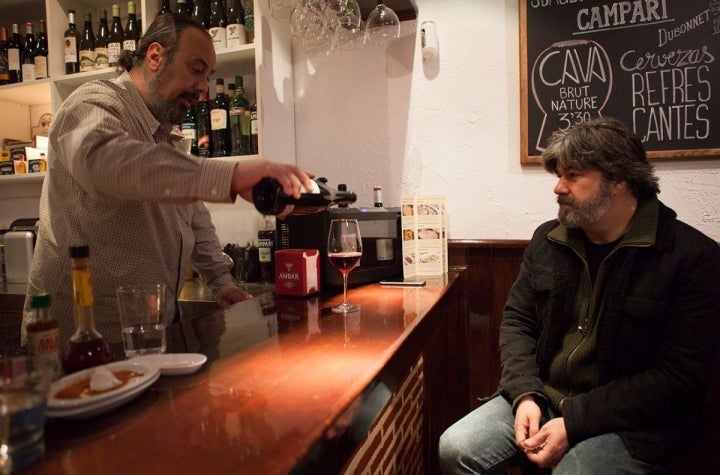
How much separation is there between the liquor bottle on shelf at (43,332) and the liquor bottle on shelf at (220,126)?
5.21 ft

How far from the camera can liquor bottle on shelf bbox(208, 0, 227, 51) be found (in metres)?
2.26

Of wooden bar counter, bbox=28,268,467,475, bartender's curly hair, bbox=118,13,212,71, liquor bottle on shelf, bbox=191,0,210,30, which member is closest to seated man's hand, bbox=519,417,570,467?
wooden bar counter, bbox=28,268,467,475

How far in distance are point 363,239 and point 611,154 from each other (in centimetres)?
97

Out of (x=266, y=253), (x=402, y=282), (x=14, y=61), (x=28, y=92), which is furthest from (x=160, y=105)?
(x=14, y=61)

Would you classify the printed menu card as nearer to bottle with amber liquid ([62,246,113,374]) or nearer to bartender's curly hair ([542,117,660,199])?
bartender's curly hair ([542,117,660,199])

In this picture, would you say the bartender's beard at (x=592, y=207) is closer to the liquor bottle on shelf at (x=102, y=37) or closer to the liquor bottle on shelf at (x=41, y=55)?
the liquor bottle on shelf at (x=102, y=37)

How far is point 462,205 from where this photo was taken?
2309 mm

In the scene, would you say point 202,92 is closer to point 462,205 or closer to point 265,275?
point 265,275

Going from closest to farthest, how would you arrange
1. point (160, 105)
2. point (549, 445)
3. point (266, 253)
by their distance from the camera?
1. point (549, 445)
2. point (160, 105)
3. point (266, 253)

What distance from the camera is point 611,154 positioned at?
4.90 feet

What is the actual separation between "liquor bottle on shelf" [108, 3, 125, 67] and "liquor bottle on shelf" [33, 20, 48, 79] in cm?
38

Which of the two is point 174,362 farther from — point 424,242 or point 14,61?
point 14,61

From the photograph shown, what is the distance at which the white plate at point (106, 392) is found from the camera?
0.70 m

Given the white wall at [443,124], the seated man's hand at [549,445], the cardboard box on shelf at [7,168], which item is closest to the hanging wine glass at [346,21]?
the white wall at [443,124]
